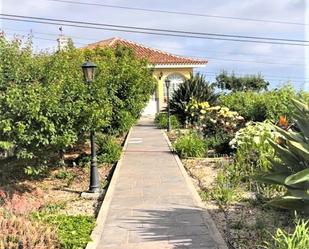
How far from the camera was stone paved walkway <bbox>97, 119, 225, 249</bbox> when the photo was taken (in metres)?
6.65

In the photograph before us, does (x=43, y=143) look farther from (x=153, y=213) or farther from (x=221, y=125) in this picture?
(x=221, y=125)

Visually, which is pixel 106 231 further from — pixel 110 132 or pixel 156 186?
pixel 110 132

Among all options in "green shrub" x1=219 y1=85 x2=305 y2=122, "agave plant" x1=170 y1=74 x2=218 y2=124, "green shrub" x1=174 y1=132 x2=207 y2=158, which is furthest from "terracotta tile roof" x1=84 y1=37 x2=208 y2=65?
"green shrub" x1=174 y1=132 x2=207 y2=158

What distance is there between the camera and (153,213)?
8.30m

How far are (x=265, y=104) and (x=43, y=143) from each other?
14583 mm

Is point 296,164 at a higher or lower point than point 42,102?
lower

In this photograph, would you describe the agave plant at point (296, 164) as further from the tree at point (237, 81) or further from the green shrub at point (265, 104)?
the tree at point (237, 81)

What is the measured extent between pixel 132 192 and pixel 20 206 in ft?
11.7

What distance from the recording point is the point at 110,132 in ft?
58.6

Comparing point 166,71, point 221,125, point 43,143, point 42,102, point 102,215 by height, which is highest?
point 166,71

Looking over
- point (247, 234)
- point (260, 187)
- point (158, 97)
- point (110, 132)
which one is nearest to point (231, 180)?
point (260, 187)

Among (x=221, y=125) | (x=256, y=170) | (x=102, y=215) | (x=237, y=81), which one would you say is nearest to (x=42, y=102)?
(x=102, y=215)

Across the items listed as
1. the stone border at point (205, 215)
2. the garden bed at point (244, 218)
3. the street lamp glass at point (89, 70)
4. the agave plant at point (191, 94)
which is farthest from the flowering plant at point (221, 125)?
the agave plant at point (191, 94)

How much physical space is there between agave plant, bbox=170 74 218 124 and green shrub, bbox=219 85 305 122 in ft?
8.23
